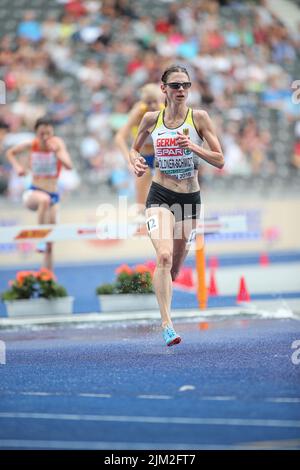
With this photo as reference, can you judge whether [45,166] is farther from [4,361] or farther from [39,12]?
[39,12]

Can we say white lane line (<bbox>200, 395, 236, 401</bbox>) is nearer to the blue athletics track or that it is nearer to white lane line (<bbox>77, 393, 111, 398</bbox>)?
the blue athletics track

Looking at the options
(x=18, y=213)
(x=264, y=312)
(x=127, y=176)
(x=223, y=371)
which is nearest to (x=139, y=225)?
(x=264, y=312)

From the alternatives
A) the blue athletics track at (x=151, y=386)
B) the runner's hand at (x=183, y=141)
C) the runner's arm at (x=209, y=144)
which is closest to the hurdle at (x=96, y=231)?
the blue athletics track at (x=151, y=386)

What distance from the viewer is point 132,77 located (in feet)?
77.3

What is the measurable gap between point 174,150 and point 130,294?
374 cm

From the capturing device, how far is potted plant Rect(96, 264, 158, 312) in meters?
12.1

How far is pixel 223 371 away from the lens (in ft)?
24.6

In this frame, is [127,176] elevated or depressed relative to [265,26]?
depressed

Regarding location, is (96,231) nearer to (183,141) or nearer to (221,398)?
(183,141)

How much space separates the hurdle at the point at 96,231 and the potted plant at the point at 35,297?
1.49 feet

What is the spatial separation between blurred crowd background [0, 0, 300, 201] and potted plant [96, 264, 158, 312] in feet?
26.9

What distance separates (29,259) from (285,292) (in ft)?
23.3

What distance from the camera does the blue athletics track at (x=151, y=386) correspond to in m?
5.36

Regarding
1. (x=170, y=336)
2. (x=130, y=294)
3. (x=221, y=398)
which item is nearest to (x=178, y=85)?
(x=170, y=336)
